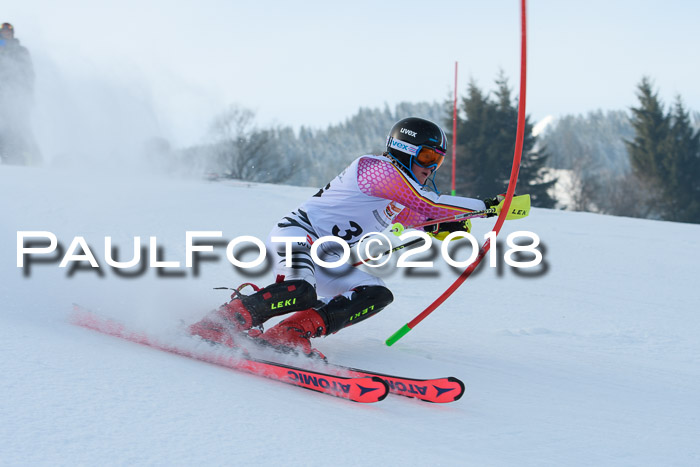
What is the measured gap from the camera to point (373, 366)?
338 cm

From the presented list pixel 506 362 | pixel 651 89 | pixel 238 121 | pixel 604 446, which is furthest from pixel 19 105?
pixel 651 89

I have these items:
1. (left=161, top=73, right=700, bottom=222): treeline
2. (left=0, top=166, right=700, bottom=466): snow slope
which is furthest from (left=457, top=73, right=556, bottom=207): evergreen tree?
(left=0, top=166, right=700, bottom=466): snow slope

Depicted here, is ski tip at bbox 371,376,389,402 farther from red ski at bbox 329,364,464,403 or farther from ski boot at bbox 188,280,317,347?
ski boot at bbox 188,280,317,347

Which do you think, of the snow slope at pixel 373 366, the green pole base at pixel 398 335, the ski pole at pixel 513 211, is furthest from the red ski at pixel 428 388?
the ski pole at pixel 513 211

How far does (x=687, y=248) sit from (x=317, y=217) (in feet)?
19.8

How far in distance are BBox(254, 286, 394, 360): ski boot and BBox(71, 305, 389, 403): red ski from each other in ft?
1.08

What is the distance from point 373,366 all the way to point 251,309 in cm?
71

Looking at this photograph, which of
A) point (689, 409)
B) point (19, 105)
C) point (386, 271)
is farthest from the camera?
point (19, 105)

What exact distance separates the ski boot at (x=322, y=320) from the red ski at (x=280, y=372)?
33 cm

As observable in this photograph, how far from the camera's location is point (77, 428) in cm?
177

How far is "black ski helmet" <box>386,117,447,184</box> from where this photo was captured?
11.6 feet

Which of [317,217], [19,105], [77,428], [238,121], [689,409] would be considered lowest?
[689,409]

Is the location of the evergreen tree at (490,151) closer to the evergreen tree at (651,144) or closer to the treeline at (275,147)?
the evergreen tree at (651,144)

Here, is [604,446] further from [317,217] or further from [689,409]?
[317,217]
